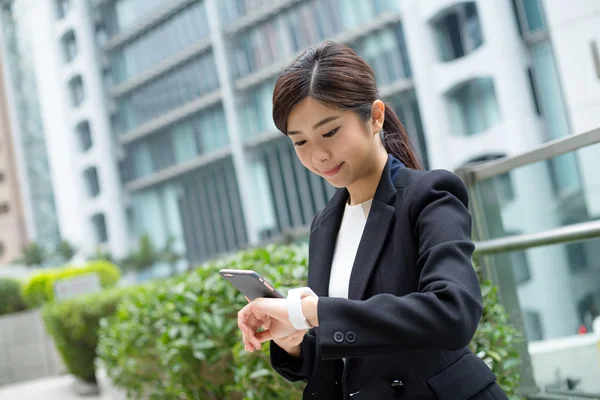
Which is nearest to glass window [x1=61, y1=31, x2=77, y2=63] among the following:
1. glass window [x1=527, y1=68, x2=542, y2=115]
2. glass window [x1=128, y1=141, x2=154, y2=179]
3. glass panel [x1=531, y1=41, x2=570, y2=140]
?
glass window [x1=128, y1=141, x2=154, y2=179]

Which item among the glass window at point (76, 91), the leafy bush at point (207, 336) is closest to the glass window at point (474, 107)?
the leafy bush at point (207, 336)

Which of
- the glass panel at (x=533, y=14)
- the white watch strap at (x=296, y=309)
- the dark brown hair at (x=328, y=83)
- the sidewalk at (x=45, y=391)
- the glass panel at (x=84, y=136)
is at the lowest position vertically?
the sidewalk at (x=45, y=391)

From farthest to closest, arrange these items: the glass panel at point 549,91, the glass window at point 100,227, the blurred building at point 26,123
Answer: the glass window at point 100,227, the blurred building at point 26,123, the glass panel at point 549,91

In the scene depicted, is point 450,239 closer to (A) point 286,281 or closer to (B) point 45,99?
(A) point 286,281

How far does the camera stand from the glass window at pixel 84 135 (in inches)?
650

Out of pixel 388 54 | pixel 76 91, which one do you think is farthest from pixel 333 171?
pixel 76 91

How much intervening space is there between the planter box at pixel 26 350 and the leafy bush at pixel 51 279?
0.74ft

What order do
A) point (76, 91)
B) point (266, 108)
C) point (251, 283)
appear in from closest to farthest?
point (251, 283), point (266, 108), point (76, 91)

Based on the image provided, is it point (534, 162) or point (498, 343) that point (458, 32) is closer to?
point (534, 162)

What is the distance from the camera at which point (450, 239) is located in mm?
968

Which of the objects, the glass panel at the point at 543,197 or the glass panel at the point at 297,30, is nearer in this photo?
the glass panel at the point at 543,197

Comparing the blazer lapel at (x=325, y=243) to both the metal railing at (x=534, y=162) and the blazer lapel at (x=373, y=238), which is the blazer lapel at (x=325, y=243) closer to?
the blazer lapel at (x=373, y=238)

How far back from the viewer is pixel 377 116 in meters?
1.16

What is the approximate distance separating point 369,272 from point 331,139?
20 cm
